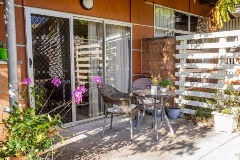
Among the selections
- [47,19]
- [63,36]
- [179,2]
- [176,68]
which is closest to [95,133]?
[63,36]

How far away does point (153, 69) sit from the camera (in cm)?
574

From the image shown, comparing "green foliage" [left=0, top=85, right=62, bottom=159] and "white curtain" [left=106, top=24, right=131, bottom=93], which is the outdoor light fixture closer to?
"white curtain" [left=106, top=24, right=131, bottom=93]

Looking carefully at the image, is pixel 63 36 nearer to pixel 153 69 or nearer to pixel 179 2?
pixel 153 69

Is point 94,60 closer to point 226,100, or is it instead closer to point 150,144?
point 150,144

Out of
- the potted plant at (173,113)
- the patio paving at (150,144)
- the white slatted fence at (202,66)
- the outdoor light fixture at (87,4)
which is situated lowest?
the patio paving at (150,144)

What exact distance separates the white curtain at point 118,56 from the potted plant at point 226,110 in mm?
2136

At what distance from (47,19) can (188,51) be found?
3.24 metres

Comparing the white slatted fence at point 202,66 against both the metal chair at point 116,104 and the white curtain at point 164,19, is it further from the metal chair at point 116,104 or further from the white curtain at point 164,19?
the metal chair at point 116,104

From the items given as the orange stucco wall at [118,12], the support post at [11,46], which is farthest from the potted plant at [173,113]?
the support post at [11,46]

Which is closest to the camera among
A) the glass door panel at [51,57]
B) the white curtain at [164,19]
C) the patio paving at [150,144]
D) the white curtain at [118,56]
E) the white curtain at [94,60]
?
the patio paving at [150,144]

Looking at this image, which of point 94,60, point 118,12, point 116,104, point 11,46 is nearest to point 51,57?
point 94,60

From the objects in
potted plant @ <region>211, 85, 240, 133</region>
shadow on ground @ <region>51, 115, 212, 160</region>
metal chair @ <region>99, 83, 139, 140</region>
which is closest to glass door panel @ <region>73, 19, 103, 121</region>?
shadow on ground @ <region>51, 115, 212, 160</region>

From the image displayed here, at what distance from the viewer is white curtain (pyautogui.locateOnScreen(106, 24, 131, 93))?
5.27m

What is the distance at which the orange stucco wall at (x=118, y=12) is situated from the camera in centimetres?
371
